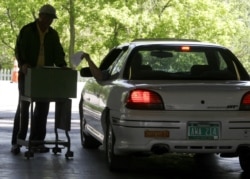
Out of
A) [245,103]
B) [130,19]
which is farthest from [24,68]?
[130,19]

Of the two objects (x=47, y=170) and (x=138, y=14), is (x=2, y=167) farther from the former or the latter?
(x=138, y=14)

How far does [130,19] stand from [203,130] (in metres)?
26.4

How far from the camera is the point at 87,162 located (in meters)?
9.21

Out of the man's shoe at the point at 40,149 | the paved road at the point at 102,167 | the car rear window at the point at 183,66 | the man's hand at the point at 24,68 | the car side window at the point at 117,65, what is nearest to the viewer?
the paved road at the point at 102,167

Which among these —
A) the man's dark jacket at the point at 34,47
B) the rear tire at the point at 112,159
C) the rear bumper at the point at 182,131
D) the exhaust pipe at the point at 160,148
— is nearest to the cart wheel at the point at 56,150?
the man's dark jacket at the point at 34,47

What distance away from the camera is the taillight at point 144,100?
758 centimetres

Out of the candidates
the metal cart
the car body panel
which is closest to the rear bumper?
the car body panel

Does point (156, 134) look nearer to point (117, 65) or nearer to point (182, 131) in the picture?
point (182, 131)

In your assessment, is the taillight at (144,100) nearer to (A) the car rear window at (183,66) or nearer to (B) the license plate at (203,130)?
(B) the license plate at (203,130)

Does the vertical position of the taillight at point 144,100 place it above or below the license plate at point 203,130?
above

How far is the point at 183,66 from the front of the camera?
9.34 m

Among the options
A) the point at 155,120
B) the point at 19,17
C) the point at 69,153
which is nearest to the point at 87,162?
the point at 69,153

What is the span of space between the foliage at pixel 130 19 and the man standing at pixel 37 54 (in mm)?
23238

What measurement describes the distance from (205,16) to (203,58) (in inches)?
1000
